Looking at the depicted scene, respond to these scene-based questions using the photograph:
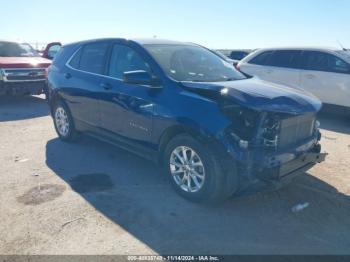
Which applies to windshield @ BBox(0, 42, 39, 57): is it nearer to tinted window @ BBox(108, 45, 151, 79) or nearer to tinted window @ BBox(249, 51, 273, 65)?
tinted window @ BBox(249, 51, 273, 65)

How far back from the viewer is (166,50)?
479 centimetres

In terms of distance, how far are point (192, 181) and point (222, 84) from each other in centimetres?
117

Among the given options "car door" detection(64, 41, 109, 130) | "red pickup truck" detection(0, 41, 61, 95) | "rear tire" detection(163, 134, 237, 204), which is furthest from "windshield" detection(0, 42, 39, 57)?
"rear tire" detection(163, 134, 237, 204)

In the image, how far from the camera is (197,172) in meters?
4.02

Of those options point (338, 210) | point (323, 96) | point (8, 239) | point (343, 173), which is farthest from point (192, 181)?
point (323, 96)

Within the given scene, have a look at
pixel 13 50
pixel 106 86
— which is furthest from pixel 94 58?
pixel 13 50

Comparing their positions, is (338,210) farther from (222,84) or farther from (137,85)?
(137,85)

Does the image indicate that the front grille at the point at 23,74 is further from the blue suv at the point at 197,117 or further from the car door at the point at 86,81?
the blue suv at the point at 197,117

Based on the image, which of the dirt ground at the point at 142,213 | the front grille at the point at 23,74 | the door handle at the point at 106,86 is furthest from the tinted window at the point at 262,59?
the front grille at the point at 23,74

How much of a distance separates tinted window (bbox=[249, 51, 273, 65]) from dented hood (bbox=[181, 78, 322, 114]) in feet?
17.3

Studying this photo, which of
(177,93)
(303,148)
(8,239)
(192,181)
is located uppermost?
(177,93)

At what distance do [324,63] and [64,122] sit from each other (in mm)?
5993

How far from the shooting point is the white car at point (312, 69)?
8.11m

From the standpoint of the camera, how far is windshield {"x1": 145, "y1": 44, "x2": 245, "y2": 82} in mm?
4422
